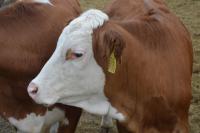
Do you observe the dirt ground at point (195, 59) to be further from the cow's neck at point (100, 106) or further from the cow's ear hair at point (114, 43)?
the cow's ear hair at point (114, 43)

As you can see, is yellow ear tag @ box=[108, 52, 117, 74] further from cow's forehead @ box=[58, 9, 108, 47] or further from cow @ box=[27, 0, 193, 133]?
cow's forehead @ box=[58, 9, 108, 47]

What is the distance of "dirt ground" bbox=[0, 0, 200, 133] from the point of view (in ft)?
17.9

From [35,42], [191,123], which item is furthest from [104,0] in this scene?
[35,42]

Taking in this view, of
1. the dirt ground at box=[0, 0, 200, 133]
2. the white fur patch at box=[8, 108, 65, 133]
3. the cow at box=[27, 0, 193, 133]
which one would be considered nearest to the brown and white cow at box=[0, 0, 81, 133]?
the white fur patch at box=[8, 108, 65, 133]

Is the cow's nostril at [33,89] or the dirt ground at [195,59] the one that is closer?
the cow's nostril at [33,89]

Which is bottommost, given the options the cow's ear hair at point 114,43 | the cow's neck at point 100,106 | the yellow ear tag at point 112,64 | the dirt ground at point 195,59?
the dirt ground at point 195,59

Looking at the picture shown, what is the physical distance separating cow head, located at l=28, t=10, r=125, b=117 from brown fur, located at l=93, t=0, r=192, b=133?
53 millimetres

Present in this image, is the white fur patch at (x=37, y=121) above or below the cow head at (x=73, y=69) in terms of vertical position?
below

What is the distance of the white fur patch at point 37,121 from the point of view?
416cm

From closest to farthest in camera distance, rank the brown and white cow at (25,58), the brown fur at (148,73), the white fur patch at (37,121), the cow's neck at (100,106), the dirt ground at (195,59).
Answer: the brown fur at (148,73)
the cow's neck at (100,106)
the brown and white cow at (25,58)
the white fur patch at (37,121)
the dirt ground at (195,59)

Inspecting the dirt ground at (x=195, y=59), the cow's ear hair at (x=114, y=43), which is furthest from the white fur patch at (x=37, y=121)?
the dirt ground at (x=195, y=59)

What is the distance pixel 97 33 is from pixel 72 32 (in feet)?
0.59

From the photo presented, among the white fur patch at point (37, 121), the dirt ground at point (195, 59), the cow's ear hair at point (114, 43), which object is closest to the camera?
the cow's ear hair at point (114, 43)

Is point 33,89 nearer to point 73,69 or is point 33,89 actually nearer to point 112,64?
point 73,69
